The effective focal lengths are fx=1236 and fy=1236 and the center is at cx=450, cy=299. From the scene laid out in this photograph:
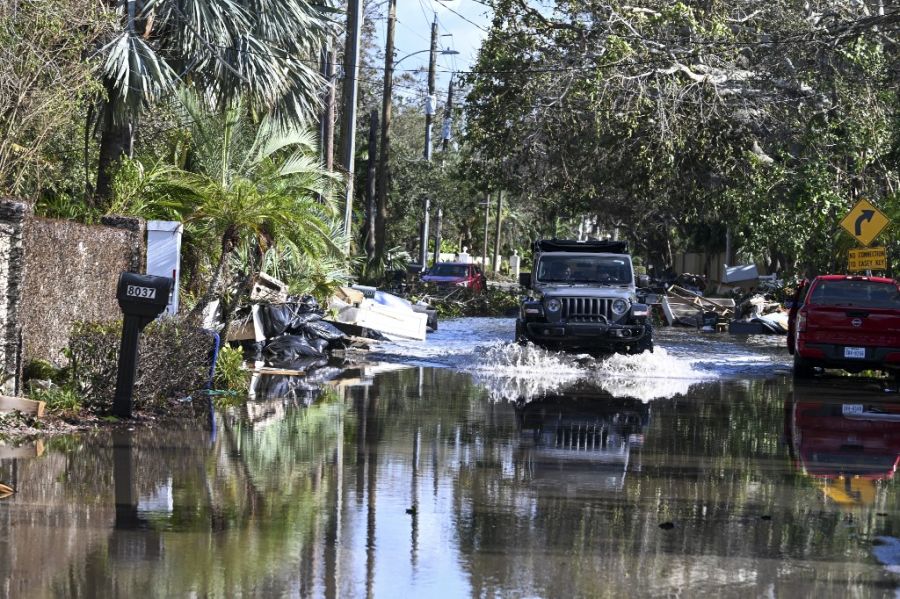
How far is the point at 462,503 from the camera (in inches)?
328

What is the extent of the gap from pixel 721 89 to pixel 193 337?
2047 centimetres

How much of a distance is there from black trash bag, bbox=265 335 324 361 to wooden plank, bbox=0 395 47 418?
31.7ft

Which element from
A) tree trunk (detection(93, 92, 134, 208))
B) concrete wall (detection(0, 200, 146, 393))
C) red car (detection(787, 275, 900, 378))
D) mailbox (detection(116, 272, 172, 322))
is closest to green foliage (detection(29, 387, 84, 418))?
concrete wall (detection(0, 200, 146, 393))

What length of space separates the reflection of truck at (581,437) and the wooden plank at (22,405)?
173 inches

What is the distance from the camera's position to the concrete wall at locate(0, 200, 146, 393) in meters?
11.8

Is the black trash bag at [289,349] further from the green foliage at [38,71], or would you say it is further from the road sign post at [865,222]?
the road sign post at [865,222]

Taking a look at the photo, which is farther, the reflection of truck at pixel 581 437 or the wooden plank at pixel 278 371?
the wooden plank at pixel 278 371

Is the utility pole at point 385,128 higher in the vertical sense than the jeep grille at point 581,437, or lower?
higher

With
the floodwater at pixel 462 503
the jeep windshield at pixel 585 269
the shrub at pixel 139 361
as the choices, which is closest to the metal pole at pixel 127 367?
the shrub at pixel 139 361

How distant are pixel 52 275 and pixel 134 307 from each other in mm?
1941

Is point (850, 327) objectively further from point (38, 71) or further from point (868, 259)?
point (38, 71)

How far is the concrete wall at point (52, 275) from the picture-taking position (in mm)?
11773

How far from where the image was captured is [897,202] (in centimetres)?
2666

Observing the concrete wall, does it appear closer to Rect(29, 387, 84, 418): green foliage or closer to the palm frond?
Rect(29, 387, 84, 418): green foliage
